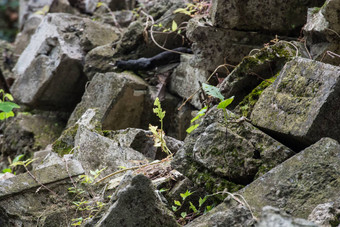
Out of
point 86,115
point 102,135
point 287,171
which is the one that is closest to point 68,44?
point 86,115

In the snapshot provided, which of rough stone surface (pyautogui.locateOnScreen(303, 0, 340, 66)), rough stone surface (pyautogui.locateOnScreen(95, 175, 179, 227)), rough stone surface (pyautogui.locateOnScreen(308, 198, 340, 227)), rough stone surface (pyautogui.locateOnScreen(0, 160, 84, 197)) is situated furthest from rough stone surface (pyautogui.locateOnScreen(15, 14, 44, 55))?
rough stone surface (pyautogui.locateOnScreen(308, 198, 340, 227))

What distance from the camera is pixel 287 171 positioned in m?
2.29

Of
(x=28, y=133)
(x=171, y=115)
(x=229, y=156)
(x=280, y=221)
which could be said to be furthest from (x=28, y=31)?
(x=280, y=221)

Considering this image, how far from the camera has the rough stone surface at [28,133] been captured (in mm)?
5457

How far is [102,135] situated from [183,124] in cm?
94

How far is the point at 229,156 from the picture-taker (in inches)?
102

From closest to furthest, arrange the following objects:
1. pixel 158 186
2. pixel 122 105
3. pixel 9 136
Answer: pixel 158 186
pixel 122 105
pixel 9 136

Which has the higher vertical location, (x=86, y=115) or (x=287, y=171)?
(x=287, y=171)

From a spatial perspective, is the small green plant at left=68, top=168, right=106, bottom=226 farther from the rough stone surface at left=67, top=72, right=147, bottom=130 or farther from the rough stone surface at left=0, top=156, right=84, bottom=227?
the rough stone surface at left=67, top=72, right=147, bottom=130

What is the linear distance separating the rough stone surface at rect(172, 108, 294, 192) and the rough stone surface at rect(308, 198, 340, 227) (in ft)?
1.58

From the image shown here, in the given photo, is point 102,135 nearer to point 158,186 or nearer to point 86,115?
point 86,115

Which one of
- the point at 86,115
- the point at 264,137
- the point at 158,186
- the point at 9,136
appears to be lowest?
the point at 9,136

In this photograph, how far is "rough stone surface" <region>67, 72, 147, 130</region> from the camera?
470 cm

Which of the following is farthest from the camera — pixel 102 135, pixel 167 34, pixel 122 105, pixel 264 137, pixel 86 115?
pixel 167 34
